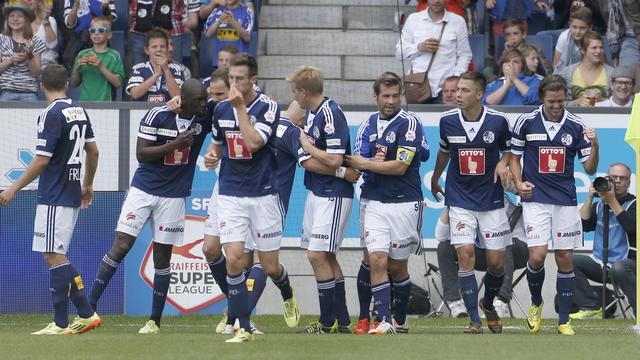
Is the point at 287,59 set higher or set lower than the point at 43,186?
higher

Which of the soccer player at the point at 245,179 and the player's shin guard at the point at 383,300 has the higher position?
the soccer player at the point at 245,179

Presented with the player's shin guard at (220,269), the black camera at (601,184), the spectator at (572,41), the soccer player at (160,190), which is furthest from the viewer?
the spectator at (572,41)

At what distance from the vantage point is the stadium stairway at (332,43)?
58.0 feet

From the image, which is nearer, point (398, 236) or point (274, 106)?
point (274, 106)

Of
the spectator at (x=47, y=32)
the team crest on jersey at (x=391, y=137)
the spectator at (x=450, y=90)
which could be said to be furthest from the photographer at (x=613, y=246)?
the spectator at (x=47, y=32)

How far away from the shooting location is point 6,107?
49.8 feet

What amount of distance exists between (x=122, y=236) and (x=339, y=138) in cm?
231

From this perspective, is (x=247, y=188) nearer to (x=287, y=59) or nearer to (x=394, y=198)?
(x=394, y=198)

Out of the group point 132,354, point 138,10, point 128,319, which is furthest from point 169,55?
point 132,354

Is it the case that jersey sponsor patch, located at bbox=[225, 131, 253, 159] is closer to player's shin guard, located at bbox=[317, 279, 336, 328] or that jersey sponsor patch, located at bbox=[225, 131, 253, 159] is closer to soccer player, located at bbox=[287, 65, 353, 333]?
→ soccer player, located at bbox=[287, 65, 353, 333]

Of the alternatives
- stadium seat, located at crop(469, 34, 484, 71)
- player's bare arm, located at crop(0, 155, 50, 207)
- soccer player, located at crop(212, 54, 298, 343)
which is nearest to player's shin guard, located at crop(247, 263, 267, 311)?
soccer player, located at crop(212, 54, 298, 343)

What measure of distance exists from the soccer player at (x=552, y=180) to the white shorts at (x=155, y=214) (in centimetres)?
316

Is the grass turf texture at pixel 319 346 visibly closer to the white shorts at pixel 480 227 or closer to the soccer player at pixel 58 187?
the soccer player at pixel 58 187

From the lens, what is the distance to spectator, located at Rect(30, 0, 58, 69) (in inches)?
670
